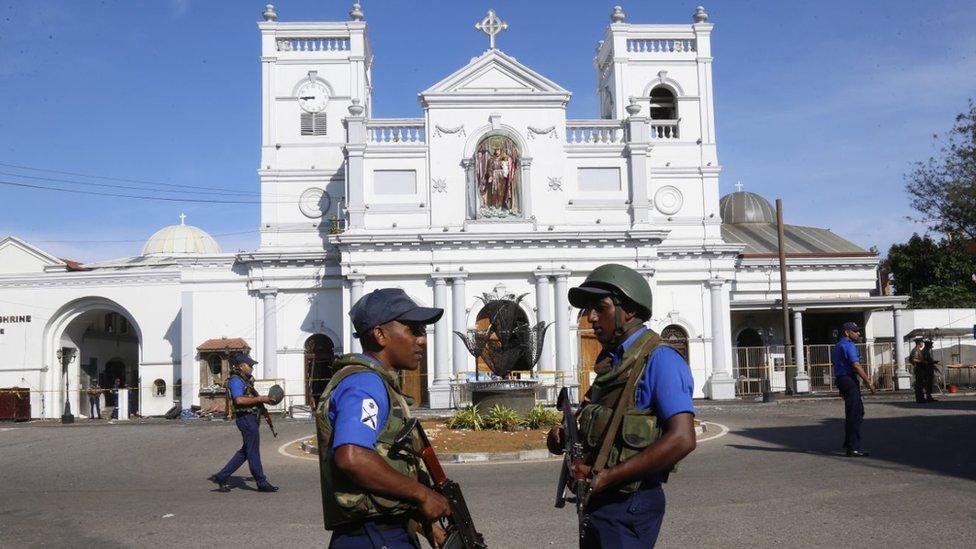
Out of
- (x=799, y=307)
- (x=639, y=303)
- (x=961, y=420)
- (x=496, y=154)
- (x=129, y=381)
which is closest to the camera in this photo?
(x=639, y=303)

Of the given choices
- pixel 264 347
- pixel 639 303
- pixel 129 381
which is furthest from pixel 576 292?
pixel 129 381

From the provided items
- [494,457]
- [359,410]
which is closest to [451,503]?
[359,410]

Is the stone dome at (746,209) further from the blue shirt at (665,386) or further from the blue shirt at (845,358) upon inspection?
the blue shirt at (665,386)

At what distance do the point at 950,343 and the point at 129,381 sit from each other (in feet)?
132

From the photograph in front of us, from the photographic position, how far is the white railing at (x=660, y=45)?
37.1 meters

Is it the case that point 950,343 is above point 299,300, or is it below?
below

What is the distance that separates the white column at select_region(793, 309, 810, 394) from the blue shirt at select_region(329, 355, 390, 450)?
34391 mm

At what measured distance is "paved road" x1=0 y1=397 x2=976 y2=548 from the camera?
26.7 ft

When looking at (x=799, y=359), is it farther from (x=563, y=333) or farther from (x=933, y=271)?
(x=933, y=271)

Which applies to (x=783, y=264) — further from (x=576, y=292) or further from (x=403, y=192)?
(x=576, y=292)

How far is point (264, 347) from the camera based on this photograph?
1325 inches

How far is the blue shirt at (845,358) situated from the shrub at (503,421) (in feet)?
22.4

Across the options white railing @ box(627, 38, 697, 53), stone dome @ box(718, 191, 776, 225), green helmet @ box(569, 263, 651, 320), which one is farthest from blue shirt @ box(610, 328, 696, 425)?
stone dome @ box(718, 191, 776, 225)

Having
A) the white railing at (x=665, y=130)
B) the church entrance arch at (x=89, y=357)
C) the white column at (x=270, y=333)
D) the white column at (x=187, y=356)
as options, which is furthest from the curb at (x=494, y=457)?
the white railing at (x=665, y=130)
